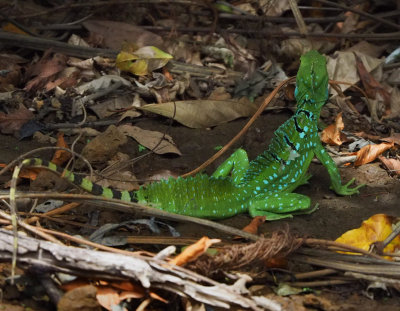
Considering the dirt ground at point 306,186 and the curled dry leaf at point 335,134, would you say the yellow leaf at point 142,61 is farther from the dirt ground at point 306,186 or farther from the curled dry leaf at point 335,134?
the curled dry leaf at point 335,134

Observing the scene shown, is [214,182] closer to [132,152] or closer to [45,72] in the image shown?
[132,152]

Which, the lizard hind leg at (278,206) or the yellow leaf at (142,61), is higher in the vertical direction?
the yellow leaf at (142,61)

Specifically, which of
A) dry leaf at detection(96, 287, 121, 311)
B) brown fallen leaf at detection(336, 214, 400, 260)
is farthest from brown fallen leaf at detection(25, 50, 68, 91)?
brown fallen leaf at detection(336, 214, 400, 260)

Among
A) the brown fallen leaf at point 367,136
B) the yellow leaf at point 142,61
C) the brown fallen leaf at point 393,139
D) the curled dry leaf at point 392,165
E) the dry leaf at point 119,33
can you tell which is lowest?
the curled dry leaf at point 392,165

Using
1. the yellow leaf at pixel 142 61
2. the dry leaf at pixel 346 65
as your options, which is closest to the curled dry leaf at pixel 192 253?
the yellow leaf at pixel 142 61

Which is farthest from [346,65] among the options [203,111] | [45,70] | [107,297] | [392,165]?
[107,297]

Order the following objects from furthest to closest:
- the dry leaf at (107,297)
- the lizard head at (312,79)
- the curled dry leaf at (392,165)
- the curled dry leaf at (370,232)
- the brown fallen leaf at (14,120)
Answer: the brown fallen leaf at (14,120)
the curled dry leaf at (392,165)
the lizard head at (312,79)
the curled dry leaf at (370,232)
the dry leaf at (107,297)

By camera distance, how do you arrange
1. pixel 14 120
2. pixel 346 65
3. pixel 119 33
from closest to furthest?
pixel 14 120 → pixel 346 65 → pixel 119 33

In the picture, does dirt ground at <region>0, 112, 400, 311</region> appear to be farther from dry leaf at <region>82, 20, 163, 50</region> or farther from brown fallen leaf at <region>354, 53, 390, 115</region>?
dry leaf at <region>82, 20, 163, 50</region>

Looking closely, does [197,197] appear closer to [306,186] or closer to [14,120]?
[306,186]
